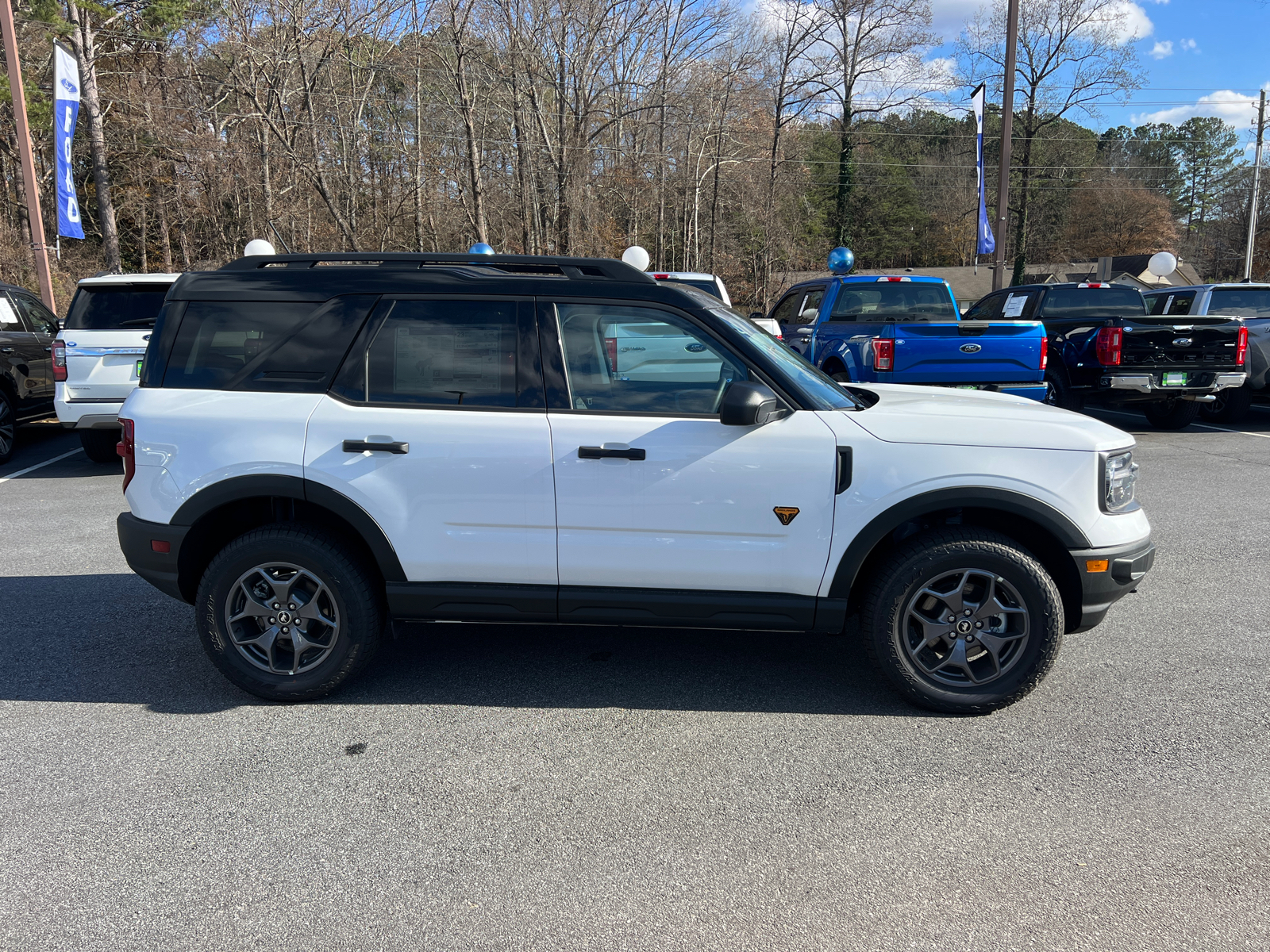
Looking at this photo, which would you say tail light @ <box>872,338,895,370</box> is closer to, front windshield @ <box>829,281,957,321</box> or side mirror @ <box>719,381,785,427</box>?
front windshield @ <box>829,281,957,321</box>

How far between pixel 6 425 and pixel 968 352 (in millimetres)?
10685

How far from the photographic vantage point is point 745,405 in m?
3.56

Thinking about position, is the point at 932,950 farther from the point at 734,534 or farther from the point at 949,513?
Answer: the point at 949,513

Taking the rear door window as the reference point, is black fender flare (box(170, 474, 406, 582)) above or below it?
below

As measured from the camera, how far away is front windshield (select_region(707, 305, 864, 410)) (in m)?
3.86

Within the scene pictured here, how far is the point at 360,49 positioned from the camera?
97.4ft

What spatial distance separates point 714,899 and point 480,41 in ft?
102

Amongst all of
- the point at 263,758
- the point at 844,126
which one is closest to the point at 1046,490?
the point at 263,758

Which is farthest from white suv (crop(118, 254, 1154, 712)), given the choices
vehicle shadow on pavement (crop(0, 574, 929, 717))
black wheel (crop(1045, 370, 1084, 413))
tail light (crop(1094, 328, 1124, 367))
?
black wheel (crop(1045, 370, 1084, 413))

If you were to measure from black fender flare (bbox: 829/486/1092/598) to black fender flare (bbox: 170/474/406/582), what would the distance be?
1.95m

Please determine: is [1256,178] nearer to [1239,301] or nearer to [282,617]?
[1239,301]

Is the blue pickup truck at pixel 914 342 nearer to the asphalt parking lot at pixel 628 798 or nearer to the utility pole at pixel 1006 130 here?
the asphalt parking lot at pixel 628 798

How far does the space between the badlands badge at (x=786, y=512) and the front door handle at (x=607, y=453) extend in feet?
1.96

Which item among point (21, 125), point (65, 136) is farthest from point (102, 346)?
point (21, 125)
